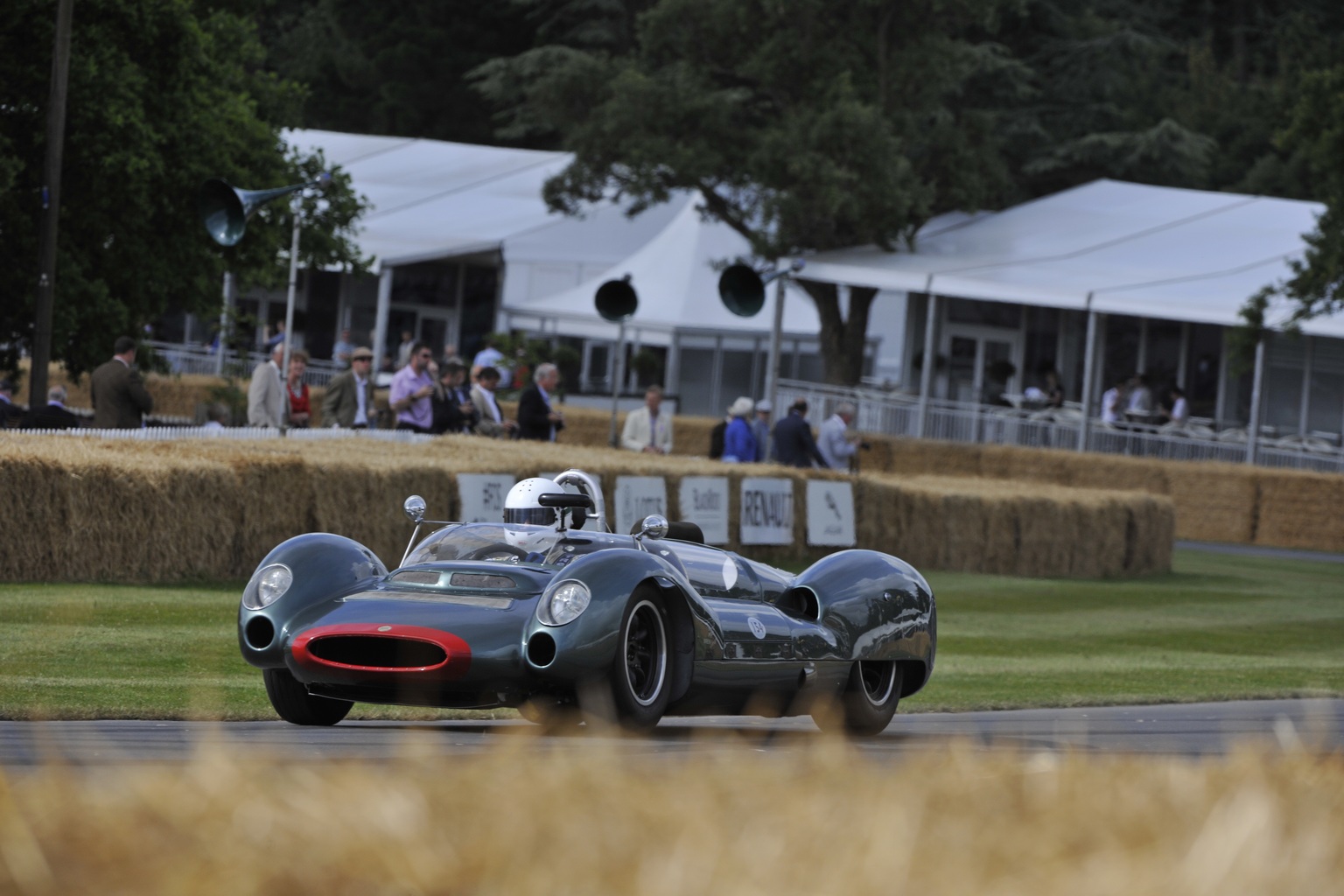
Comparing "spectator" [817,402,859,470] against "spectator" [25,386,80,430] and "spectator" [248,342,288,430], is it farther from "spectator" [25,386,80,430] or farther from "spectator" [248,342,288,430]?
"spectator" [25,386,80,430]

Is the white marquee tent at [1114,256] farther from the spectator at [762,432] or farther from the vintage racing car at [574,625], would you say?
the vintage racing car at [574,625]

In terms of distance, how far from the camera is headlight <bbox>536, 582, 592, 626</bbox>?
7652 millimetres

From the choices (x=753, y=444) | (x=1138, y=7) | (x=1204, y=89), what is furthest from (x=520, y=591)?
(x=1138, y=7)

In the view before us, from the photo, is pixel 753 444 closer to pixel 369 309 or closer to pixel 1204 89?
pixel 369 309

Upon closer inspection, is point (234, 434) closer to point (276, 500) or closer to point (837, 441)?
point (276, 500)

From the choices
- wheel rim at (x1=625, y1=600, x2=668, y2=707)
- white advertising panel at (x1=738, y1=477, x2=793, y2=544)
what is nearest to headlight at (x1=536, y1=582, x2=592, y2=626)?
wheel rim at (x1=625, y1=600, x2=668, y2=707)

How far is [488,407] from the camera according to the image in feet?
73.2

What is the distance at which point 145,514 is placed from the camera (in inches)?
570

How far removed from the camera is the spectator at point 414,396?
21.1 meters

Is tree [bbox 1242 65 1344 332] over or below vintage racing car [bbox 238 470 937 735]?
over

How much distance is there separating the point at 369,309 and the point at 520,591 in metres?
43.6

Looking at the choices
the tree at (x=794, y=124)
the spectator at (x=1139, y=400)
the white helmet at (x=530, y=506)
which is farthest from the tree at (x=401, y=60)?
the white helmet at (x=530, y=506)

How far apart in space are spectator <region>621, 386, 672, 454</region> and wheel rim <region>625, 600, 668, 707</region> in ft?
51.4

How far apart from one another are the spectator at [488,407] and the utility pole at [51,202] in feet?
15.2
